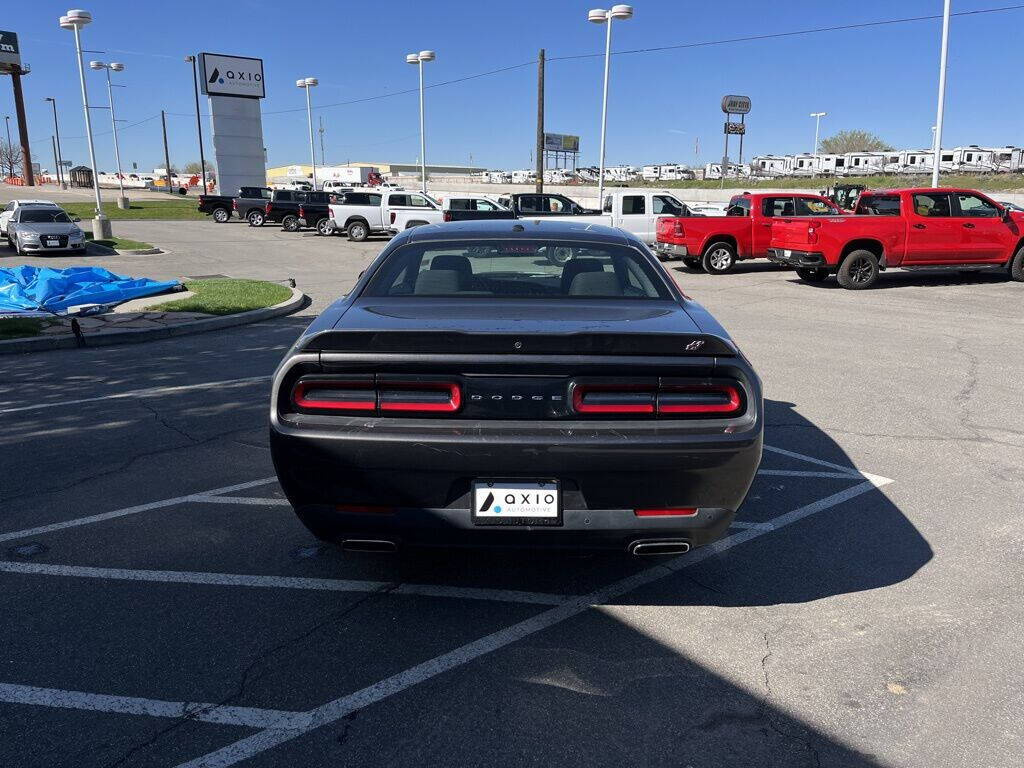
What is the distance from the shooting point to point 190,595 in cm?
352

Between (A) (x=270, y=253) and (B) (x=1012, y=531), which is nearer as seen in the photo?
(B) (x=1012, y=531)

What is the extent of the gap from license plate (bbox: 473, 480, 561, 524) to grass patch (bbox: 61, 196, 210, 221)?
4307 centimetres

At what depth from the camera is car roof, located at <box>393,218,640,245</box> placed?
4.53m

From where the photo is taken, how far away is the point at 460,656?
305cm

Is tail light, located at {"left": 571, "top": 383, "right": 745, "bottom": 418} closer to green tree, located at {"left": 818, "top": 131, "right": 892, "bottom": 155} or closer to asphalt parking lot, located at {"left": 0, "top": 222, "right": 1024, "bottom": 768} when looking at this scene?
asphalt parking lot, located at {"left": 0, "top": 222, "right": 1024, "bottom": 768}

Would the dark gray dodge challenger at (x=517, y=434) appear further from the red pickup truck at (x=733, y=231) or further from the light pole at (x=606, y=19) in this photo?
the light pole at (x=606, y=19)

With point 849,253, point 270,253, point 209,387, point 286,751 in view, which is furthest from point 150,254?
point 286,751

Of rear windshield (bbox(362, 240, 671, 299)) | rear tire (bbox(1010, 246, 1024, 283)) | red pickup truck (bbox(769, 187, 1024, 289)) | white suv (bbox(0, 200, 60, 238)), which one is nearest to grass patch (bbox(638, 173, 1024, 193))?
rear tire (bbox(1010, 246, 1024, 283))

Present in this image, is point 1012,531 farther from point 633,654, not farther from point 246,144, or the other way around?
point 246,144

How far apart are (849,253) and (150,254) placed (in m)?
18.4

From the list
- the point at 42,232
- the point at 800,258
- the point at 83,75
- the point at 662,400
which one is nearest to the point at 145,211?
the point at 83,75

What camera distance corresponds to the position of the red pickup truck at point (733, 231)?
57.8ft

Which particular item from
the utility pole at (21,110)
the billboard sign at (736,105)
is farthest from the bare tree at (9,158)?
the billboard sign at (736,105)

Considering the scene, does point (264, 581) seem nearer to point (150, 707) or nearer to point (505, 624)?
point (150, 707)
